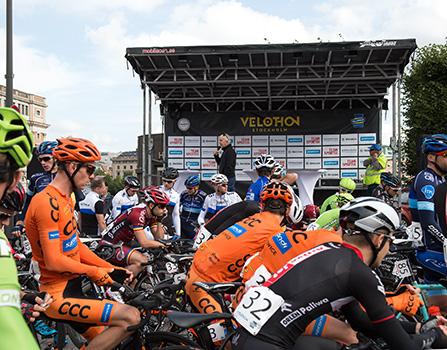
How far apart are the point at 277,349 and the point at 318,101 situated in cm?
1571

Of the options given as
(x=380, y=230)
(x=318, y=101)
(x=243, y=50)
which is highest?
(x=243, y=50)

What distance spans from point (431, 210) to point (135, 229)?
3.34 metres

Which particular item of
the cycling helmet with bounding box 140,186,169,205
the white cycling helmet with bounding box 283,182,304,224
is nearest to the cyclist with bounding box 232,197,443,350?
the white cycling helmet with bounding box 283,182,304,224

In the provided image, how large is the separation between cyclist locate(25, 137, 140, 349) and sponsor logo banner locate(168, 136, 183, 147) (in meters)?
13.8

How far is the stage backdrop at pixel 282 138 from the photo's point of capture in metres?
17.2

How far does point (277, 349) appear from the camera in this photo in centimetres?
278

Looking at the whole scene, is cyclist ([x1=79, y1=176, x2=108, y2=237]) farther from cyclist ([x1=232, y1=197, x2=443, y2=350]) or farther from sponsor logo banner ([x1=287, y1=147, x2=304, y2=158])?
sponsor logo banner ([x1=287, y1=147, x2=304, y2=158])

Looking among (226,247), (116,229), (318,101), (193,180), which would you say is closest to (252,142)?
(318,101)

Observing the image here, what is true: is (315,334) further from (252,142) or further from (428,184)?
(252,142)

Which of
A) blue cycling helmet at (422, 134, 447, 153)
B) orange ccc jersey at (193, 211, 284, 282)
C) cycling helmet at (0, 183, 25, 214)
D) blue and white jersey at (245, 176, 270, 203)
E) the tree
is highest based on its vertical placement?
the tree

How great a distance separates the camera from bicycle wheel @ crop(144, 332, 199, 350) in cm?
380

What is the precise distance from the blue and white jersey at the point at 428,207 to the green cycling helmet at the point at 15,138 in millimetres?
4294

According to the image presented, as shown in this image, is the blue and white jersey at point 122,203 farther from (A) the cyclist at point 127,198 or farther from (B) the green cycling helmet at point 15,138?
(B) the green cycling helmet at point 15,138

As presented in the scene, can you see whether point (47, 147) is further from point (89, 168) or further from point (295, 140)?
point (295, 140)
